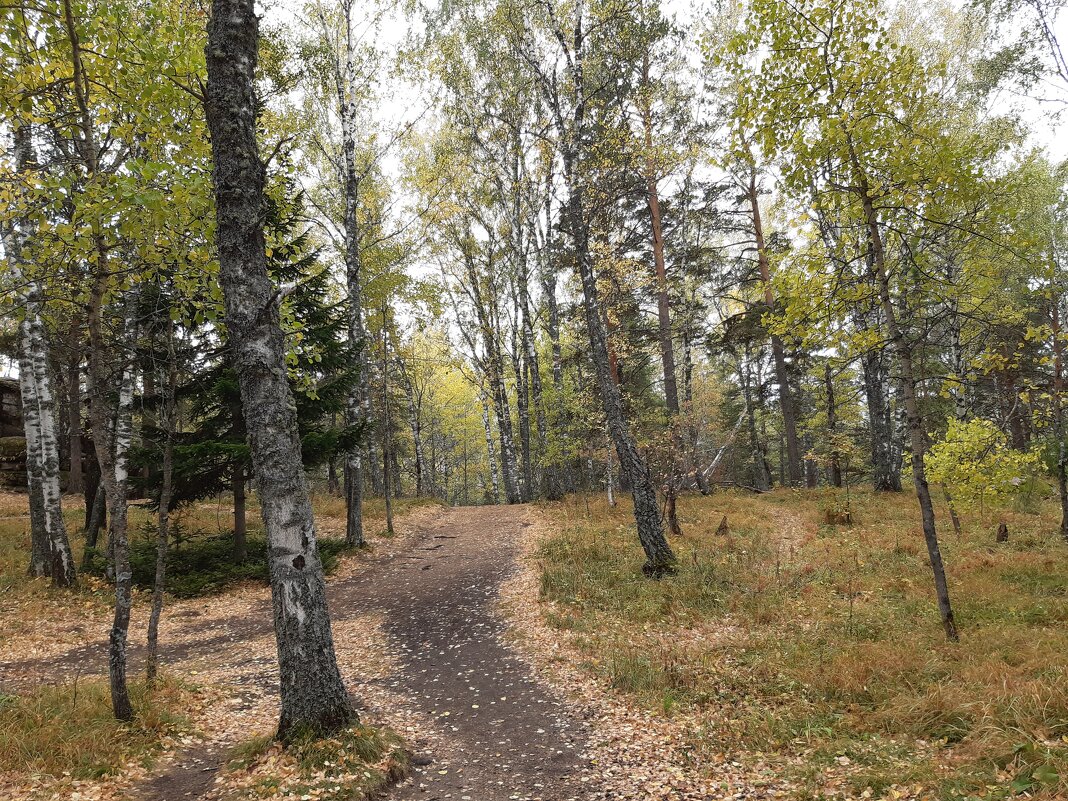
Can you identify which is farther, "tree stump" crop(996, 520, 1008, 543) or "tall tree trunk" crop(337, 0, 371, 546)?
"tall tree trunk" crop(337, 0, 371, 546)

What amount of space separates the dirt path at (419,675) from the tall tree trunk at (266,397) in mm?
1047

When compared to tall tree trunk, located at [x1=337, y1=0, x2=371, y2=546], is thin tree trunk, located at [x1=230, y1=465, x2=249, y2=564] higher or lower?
lower

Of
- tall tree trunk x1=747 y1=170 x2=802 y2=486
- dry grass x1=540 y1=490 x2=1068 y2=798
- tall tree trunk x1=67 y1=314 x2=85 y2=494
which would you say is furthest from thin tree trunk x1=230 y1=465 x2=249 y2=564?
tall tree trunk x1=747 y1=170 x2=802 y2=486

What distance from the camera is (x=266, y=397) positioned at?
4961 millimetres

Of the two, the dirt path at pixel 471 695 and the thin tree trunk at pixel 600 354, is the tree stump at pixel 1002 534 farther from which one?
the dirt path at pixel 471 695

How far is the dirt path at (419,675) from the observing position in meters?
4.90

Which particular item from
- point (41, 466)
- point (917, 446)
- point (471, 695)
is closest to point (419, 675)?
point (471, 695)

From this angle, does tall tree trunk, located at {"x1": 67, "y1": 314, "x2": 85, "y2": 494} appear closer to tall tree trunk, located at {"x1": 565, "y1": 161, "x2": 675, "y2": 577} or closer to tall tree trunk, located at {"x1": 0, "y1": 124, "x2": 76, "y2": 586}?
tall tree trunk, located at {"x1": 0, "y1": 124, "x2": 76, "y2": 586}

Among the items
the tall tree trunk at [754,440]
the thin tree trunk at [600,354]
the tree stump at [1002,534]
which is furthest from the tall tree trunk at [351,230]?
the tall tree trunk at [754,440]

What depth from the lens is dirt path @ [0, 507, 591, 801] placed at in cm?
490

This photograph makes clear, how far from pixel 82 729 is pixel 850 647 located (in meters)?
8.42

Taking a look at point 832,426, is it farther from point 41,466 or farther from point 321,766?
point 41,466

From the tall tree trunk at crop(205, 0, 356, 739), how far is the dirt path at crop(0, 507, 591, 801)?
41.2 inches

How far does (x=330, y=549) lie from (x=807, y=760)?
480 inches
